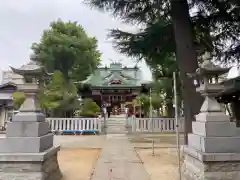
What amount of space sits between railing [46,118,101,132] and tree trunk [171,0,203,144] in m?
9.05

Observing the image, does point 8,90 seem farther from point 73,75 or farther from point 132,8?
point 132,8

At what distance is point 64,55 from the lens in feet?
76.6

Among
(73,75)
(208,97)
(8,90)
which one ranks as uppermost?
(73,75)

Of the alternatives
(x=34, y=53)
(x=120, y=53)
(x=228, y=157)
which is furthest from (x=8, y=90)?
(x=228, y=157)

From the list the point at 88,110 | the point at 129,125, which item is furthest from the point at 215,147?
the point at 88,110

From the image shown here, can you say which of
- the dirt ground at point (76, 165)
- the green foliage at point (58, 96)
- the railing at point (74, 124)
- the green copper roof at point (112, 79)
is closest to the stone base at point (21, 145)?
the dirt ground at point (76, 165)

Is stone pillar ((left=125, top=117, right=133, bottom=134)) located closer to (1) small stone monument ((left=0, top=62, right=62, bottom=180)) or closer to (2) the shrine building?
(2) the shrine building

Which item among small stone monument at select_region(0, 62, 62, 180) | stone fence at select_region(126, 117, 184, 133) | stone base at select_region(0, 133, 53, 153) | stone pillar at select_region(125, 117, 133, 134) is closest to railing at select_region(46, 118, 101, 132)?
stone pillar at select_region(125, 117, 133, 134)

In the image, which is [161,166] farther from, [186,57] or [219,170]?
[186,57]

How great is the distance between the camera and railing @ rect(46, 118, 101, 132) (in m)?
14.7

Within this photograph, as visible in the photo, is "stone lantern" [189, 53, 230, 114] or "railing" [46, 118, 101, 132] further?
"railing" [46, 118, 101, 132]

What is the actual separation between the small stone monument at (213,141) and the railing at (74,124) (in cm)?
1115

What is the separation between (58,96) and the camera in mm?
14695

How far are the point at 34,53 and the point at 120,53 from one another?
1813cm
